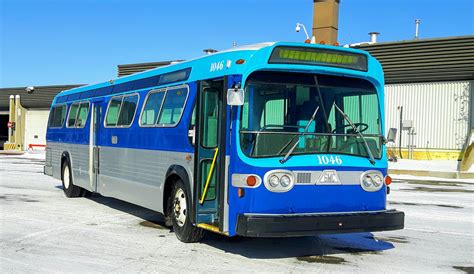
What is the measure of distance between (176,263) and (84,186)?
6450mm

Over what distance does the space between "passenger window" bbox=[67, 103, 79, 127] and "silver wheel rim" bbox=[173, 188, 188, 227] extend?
6.18 metres

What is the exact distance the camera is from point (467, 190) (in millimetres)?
17875

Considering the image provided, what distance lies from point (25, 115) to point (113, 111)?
46.5 metres

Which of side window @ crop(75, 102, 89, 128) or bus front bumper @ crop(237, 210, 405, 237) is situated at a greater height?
side window @ crop(75, 102, 89, 128)

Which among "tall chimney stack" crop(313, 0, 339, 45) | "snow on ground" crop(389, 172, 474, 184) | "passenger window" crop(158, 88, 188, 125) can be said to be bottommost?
"snow on ground" crop(389, 172, 474, 184)

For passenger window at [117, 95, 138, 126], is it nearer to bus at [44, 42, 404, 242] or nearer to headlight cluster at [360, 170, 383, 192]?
bus at [44, 42, 404, 242]

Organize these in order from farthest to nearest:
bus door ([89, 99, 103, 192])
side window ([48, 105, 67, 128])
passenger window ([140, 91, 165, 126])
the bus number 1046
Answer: side window ([48, 105, 67, 128])
bus door ([89, 99, 103, 192])
passenger window ([140, 91, 165, 126])
the bus number 1046

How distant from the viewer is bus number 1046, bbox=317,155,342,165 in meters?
6.85

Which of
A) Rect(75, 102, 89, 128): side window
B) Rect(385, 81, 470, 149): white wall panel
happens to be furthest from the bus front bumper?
Rect(385, 81, 470, 149): white wall panel

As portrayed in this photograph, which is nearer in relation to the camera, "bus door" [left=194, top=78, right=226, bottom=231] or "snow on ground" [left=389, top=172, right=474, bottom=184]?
"bus door" [left=194, top=78, right=226, bottom=231]

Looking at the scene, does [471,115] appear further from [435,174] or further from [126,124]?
[126,124]

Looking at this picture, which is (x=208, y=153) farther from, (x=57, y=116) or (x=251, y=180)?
(x=57, y=116)

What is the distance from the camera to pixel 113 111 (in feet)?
36.1

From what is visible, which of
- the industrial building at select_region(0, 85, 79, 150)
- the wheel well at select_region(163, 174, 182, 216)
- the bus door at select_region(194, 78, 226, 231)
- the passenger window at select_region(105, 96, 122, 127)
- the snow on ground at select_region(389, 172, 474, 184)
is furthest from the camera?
the industrial building at select_region(0, 85, 79, 150)
